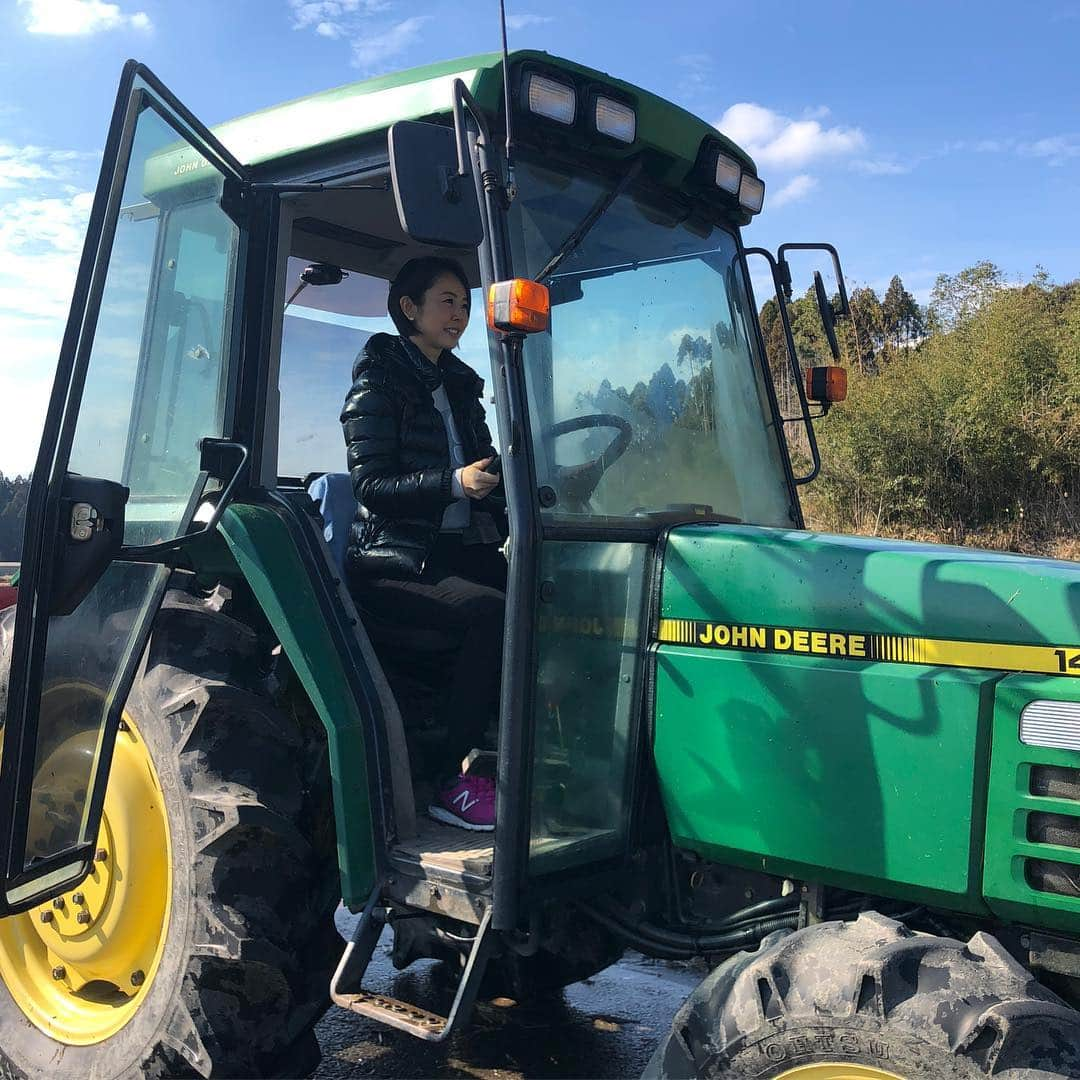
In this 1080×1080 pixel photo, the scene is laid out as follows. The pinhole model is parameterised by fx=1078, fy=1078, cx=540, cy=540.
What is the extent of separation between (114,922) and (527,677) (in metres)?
1.46

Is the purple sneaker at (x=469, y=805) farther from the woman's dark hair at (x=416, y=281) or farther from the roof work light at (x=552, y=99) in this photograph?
the roof work light at (x=552, y=99)

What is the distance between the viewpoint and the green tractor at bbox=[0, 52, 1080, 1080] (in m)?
2.21

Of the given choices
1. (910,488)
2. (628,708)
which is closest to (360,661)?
(628,708)

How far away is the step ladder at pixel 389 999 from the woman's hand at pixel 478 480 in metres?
1.03

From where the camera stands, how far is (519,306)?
2.35m

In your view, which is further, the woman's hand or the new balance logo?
the new balance logo

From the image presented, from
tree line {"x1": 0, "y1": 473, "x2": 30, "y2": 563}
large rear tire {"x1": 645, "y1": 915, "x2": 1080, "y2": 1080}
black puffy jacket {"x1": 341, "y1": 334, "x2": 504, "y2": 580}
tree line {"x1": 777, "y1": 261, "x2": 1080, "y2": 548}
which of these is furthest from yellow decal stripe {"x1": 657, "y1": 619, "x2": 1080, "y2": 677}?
tree line {"x1": 777, "y1": 261, "x2": 1080, "y2": 548}

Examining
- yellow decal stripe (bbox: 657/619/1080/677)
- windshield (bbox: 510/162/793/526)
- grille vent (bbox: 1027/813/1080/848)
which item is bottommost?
grille vent (bbox: 1027/813/1080/848)

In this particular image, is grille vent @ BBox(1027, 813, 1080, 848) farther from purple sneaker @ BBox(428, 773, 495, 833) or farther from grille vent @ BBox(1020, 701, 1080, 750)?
purple sneaker @ BBox(428, 773, 495, 833)

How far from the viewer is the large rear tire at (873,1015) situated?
6.16 ft

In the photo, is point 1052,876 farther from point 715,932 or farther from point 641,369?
point 641,369

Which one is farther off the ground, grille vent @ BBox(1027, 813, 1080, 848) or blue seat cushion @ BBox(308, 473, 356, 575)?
blue seat cushion @ BBox(308, 473, 356, 575)

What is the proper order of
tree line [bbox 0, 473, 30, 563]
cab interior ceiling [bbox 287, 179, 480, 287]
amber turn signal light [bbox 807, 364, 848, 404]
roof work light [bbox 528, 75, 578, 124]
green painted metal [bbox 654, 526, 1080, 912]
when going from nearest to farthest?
green painted metal [bbox 654, 526, 1080, 912] → roof work light [bbox 528, 75, 578, 124] → cab interior ceiling [bbox 287, 179, 480, 287] → amber turn signal light [bbox 807, 364, 848, 404] → tree line [bbox 0, 473, 30, 563]

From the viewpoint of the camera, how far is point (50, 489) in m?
2.54
